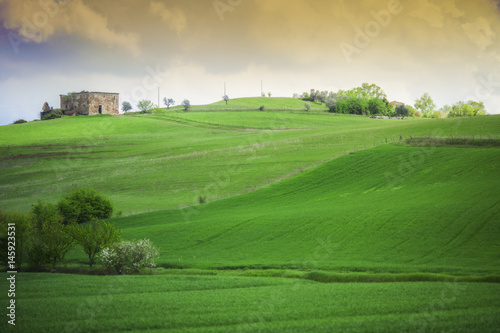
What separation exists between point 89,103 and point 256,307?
141851 mm

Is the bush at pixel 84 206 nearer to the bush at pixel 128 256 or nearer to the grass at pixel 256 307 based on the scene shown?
the bush at pixel 128 256

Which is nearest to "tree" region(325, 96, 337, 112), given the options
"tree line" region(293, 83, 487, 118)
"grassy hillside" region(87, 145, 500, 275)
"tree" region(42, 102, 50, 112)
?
"tree line" region(293, 83, 487, 118)

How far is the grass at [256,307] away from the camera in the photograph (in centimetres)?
1612

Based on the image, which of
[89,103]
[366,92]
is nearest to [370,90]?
[366,92]

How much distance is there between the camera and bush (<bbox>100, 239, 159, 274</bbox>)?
1238 inches

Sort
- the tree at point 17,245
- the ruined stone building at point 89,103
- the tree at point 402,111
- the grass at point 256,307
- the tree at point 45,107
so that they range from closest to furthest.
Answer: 1. the grass at point 256,307
2. the tree at point 17,245
3. the ruined stone building at point 89,103
4. the tree at point 45,107
5. the tree at point 402,111

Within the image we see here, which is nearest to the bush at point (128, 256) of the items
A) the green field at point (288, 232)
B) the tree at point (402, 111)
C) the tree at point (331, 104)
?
the green field at point (288, 232)

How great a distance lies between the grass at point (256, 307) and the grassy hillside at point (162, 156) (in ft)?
111

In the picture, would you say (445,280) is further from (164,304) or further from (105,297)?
(105,297)

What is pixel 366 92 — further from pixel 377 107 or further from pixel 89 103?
pixel 89 103

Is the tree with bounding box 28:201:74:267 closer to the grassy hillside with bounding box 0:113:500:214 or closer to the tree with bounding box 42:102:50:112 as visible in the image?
the grassy hillside with bounding box 0:113:500:214

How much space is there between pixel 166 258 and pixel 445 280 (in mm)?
21050

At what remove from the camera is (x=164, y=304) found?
19.4 metres

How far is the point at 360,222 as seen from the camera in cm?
3669
